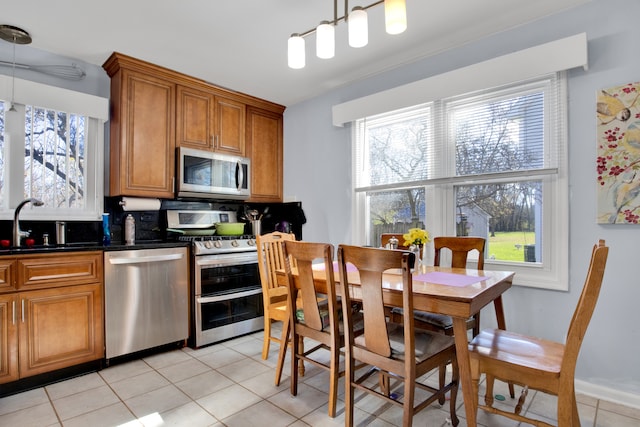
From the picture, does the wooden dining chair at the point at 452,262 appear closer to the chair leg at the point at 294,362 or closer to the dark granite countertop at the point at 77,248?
the chair leg at the point at 294,362

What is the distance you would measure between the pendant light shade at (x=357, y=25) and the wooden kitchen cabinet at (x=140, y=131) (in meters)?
2.14

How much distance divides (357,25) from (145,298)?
247cm

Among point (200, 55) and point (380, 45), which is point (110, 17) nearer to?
point (200, 55)

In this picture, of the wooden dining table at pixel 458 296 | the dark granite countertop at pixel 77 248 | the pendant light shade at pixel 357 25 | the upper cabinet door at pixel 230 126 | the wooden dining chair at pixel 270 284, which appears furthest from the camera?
the upper cabinet door at pixel 230 126

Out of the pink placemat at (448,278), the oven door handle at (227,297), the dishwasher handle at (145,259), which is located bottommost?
the oven door handle at (227,297)

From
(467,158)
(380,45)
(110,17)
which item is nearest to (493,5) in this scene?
(380,45)

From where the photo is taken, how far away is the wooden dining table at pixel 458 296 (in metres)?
1.53

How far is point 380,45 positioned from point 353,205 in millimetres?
1437

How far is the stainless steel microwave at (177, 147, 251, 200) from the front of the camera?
325cm

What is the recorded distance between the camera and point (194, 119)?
3.39 metres

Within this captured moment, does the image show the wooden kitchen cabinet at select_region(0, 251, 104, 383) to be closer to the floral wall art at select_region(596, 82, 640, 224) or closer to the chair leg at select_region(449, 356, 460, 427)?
the chair leg at select_region(449, 356, 460, 427)

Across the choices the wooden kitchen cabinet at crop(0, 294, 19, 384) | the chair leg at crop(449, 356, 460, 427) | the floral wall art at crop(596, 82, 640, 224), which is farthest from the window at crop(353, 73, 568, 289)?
the wooden kitchen cabinet at crop(0, 294, 19, 384)

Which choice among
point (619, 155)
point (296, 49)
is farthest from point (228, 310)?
point (619, 155)

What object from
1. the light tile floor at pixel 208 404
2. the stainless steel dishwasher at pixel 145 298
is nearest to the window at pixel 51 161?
the stainless steel dishwasher at pixel 145 298
